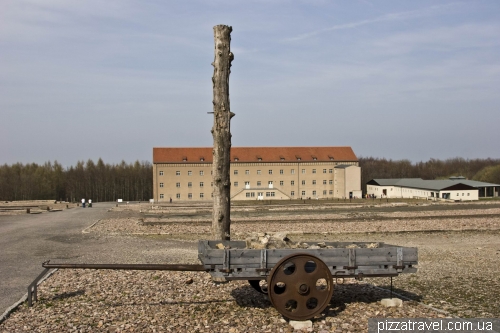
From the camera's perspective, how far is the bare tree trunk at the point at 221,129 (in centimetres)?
1125

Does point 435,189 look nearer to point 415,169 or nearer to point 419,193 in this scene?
point 419,193

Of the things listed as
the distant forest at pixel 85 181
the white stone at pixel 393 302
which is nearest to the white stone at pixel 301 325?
the white stone at pixel 393 302

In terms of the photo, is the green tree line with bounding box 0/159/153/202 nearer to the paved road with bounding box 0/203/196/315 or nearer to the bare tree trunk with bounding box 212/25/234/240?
the paved road with bounding box 0/203/196/315

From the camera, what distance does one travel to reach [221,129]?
11242 millimetres

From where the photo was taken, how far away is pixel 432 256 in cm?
1577

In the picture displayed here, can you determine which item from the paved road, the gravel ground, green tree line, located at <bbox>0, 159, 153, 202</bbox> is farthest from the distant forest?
the gravel ground

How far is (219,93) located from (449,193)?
62.6 m

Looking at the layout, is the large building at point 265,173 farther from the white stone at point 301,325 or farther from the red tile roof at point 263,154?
the white stone at point 301,325

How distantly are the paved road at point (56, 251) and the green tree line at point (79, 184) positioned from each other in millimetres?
89699

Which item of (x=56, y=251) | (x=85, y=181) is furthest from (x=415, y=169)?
(x=56, y=251)

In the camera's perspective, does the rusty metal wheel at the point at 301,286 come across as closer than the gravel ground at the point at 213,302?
Yes

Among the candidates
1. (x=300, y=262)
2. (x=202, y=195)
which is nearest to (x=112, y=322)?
(x=300, y=262)

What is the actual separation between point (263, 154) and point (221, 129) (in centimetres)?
7333

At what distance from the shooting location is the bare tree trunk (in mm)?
11250
